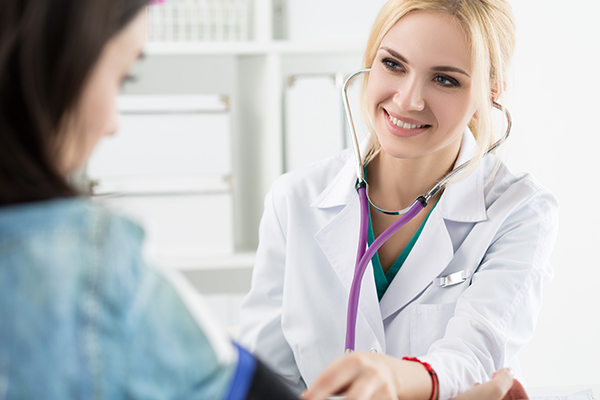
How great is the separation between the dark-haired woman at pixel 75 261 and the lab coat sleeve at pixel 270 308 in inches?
26.5

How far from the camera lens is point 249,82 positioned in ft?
5.92

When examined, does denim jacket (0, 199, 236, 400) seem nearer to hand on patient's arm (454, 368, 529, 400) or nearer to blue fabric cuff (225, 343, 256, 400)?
blue fabric cuff (225, 343, 256, 400)

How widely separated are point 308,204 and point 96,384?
85cm

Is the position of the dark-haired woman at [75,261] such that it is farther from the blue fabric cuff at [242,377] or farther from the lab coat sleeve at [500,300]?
the lab coat sleeve at [500,300]

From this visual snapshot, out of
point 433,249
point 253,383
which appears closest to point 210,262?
point 433,249

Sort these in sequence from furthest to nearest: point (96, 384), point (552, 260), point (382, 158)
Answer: point (552, 260)
point (382, 158)
point (96, 384)

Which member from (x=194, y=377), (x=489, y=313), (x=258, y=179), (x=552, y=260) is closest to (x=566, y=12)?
(x=552, y=260)

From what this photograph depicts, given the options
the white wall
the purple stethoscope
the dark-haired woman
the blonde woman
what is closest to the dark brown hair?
the dark-haired woman

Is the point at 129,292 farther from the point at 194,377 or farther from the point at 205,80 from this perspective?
the point at 205,80

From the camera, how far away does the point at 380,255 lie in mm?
1108

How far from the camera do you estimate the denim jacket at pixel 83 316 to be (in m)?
0.30

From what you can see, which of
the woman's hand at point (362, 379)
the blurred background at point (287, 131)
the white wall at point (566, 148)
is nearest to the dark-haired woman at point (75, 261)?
the woman's hand at point (362, 379)

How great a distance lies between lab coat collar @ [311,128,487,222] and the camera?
3.45 ft

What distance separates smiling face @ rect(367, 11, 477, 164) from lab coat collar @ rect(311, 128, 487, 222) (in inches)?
3.3
